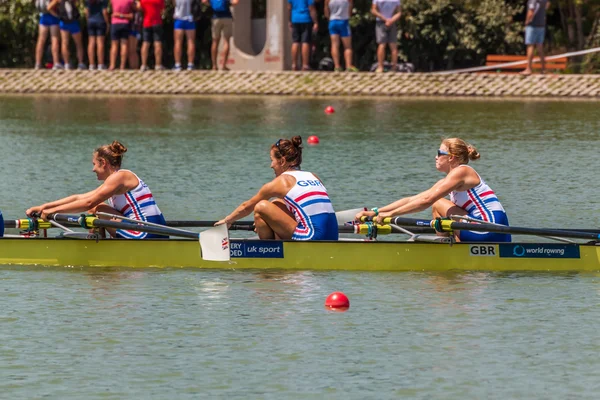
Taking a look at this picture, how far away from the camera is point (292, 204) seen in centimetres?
1519

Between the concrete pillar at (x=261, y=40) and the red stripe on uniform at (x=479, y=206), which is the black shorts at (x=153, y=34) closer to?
the concrete pillar at (x=261, y=40)

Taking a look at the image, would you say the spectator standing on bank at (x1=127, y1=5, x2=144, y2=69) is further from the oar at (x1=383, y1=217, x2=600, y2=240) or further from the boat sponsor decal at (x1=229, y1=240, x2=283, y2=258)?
the oar at (x1=383, y1=217, x2=600, y2=240)

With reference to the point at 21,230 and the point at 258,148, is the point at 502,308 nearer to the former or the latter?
the point at 21,230

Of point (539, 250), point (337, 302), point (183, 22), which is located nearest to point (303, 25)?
point (183, 22)

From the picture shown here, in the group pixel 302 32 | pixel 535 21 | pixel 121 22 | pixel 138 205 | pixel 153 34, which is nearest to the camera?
pixel 138 205

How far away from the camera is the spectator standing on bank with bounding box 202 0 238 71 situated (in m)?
35.7

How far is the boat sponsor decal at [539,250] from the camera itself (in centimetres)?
1523

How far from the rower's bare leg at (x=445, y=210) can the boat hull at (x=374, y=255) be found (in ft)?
1.33

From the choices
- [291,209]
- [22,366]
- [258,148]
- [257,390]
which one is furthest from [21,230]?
[258,148]

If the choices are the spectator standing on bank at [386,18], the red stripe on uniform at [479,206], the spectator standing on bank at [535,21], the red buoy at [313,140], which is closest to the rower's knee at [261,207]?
the red stripe on uniform at [479,206]

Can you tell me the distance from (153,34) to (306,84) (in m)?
3.93

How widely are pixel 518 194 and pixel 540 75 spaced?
1380cm

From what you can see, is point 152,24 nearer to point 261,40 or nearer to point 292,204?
point 261,40

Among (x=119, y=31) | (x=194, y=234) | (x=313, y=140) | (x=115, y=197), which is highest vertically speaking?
(x=119, y=31)
